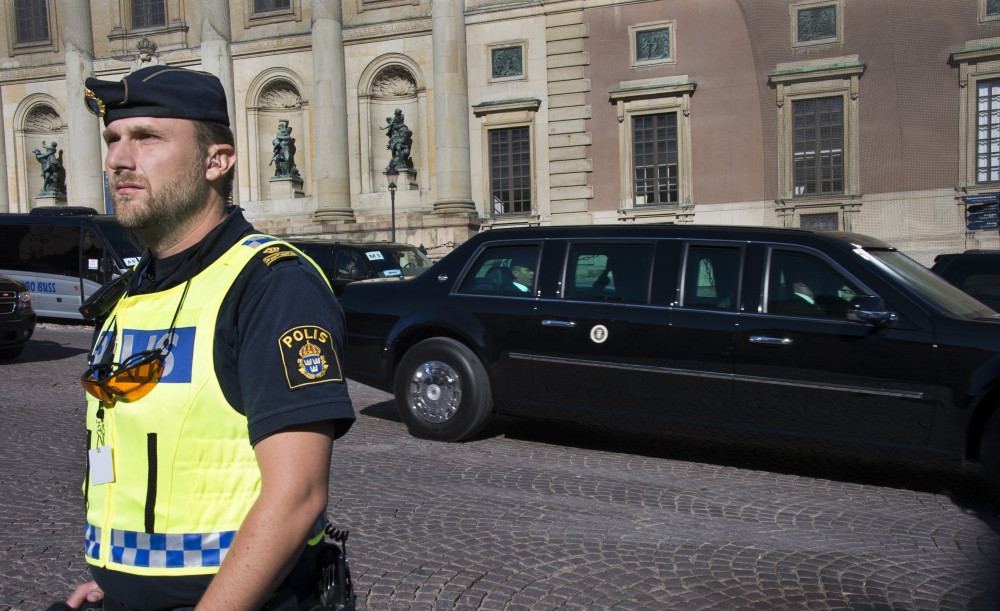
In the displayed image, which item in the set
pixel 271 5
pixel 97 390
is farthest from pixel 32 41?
pixel 97 390

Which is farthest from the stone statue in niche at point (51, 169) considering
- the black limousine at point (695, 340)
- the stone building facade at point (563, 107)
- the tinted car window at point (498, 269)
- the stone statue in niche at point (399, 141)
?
the tinted car window at point (498, 269)

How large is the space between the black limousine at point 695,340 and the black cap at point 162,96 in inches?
198

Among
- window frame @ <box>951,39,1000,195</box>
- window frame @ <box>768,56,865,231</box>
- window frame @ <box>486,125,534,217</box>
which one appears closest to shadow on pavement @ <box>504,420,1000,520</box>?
window frame @ <box>768,56,865,231</box>

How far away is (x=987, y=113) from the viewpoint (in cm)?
2491

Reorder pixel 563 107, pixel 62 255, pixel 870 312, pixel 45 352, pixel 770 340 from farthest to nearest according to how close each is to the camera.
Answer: pixel 563 107, pixel 62 255, pixel 45 352, pixel 770 340, pixel 870 312

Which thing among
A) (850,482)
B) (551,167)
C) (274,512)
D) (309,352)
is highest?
(551,167)

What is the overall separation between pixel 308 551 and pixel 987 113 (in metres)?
27.4

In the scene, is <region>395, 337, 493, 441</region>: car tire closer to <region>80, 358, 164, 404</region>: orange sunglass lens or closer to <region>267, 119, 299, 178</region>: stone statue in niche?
<region>80, 358, 164, 404</region>: orange sunglass lens

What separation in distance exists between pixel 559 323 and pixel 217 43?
29.7 metres

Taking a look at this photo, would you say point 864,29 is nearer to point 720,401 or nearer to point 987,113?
point 987,113

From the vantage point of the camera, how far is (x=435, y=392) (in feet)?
25.0

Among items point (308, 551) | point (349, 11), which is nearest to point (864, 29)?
point (349, 11)

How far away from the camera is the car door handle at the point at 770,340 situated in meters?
6.17

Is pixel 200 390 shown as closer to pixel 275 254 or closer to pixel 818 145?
pixel 275 254
